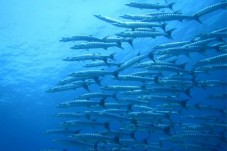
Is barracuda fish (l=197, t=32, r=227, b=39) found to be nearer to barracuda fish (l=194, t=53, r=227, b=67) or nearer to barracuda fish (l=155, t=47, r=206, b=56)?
barracuda fish (l=155, t=47, r=206, b=56)

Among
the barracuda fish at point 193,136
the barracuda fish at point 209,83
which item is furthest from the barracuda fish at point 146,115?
the barracuda fish at point 209,83

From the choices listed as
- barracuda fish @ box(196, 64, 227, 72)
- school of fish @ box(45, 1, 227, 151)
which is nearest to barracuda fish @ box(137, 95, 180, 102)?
school of fish @ box(45, 1, 227, 151)

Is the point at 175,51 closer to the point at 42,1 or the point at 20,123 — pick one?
the point at 42,1

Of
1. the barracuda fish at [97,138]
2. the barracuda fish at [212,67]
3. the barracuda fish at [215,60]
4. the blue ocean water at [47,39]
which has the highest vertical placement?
the blue ocean water at [47,39]

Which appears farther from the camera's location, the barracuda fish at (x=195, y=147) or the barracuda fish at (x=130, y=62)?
the barracuda fish at (x=195, y=147)

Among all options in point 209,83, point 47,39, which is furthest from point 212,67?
point 47,39

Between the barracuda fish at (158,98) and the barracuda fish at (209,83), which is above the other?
the barracuda fish at (209,83)

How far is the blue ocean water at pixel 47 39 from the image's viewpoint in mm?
17203

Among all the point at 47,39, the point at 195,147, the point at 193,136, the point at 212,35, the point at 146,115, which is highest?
the point at 47,39

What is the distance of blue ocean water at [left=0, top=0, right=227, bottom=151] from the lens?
17203 millimetres

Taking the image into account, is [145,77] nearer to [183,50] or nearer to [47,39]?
[183,50]

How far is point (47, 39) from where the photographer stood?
1984 centimetres

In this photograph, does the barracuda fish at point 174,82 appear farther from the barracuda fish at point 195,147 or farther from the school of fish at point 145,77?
the barracuda fish at point 195,147

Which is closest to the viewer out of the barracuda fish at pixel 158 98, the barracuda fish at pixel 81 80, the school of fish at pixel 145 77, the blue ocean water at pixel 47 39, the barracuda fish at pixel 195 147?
the school of fish at pixel 145 77
